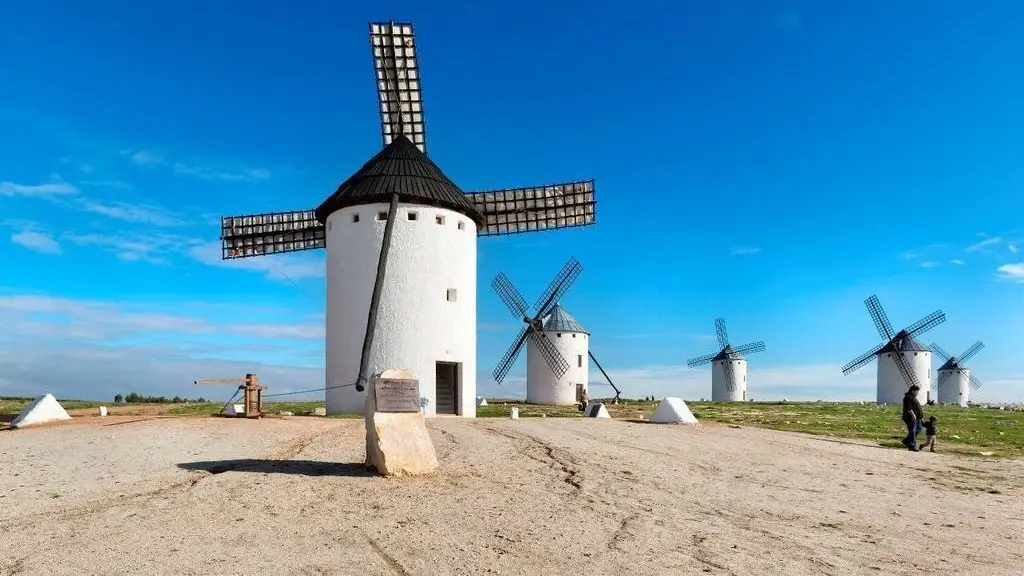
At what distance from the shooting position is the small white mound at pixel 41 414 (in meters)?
21.6

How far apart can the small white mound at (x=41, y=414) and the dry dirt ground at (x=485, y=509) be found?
12.4ft

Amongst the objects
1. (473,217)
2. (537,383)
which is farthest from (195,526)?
(537,383)

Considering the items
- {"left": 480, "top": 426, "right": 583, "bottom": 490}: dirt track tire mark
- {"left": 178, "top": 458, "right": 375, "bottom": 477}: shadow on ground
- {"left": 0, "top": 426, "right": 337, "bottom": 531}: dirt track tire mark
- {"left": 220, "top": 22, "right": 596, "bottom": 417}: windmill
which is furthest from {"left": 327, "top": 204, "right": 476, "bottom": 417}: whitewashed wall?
{"left": 0, "top": 426, "right": 337, "bottom": 531}: dirt track tire mark

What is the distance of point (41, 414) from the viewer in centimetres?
2212

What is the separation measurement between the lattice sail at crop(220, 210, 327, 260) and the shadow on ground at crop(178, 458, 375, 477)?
699 inches

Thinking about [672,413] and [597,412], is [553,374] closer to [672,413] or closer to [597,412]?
[597,412]

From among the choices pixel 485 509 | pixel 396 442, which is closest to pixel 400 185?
pixel 396 442

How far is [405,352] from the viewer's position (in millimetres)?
24188

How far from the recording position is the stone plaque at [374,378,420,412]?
13.0 meters

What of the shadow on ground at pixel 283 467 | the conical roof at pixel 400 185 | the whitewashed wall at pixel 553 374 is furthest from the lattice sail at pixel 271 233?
the whitewashed wall at pixel 553 374

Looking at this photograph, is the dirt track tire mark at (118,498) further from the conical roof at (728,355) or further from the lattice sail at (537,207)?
the conical roof at (728,355)

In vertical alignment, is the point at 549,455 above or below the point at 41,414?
below

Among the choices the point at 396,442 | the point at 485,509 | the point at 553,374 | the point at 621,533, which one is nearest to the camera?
the point at 621,533

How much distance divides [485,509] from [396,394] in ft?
11.8
